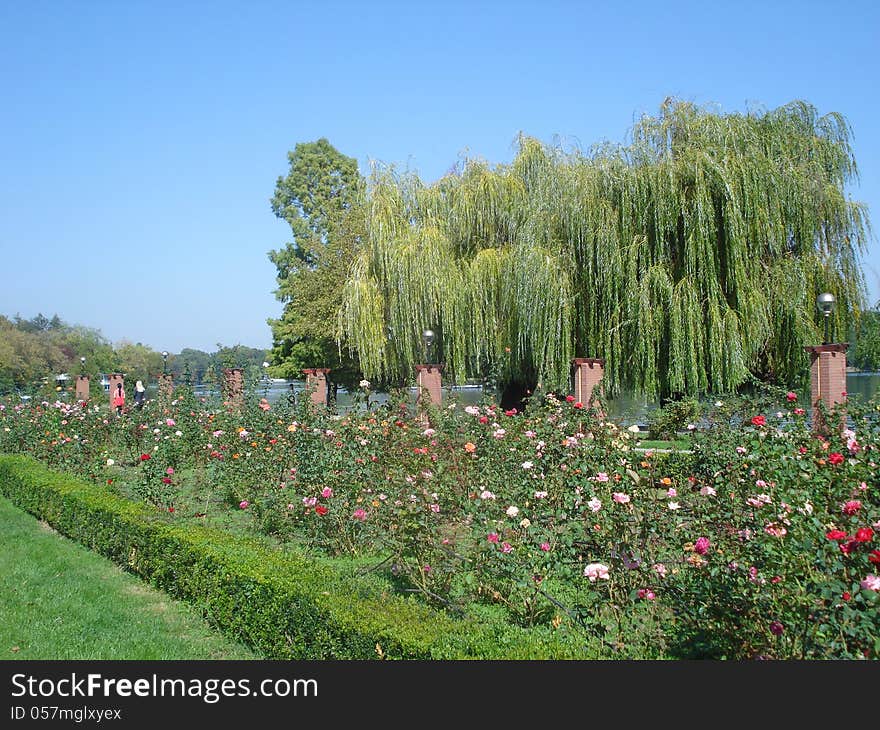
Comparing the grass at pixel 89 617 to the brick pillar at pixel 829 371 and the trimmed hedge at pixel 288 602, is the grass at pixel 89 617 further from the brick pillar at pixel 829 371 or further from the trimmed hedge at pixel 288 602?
the brick pillar at pixel 829 371

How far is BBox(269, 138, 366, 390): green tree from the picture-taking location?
23594mm

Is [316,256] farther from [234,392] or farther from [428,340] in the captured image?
[234,392]

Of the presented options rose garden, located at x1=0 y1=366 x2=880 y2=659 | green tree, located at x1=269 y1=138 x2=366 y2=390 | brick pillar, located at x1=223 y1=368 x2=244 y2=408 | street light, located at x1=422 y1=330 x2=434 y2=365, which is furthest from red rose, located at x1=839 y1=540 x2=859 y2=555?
green tree, located at x1=269 y1=138 x2=366 y2=390

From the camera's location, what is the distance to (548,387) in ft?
45.8

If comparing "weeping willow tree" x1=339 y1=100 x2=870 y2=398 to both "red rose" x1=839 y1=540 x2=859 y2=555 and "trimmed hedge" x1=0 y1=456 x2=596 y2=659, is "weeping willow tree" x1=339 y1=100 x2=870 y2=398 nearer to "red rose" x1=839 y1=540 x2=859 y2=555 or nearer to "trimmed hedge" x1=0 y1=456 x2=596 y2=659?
"trimmed hedge" x1=0 y1=456 x2=596 y2=659

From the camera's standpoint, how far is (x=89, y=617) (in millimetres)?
4938

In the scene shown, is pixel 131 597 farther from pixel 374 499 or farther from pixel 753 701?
pixel 753 701

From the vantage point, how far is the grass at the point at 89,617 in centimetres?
433

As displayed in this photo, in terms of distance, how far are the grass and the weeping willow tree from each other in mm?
9161

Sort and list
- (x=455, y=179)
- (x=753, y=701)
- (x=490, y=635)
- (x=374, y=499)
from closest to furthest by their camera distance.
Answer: (x=753, y=701) → (x=490, y=635) → (x=374, y=499) → (x=455, y=179)

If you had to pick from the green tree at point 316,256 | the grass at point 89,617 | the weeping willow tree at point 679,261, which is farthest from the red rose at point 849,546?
the green tree at point 316,256

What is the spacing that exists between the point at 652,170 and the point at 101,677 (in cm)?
1189

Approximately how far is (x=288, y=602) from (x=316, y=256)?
2377 cm

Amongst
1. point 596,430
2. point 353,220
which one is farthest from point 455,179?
point 596,430
